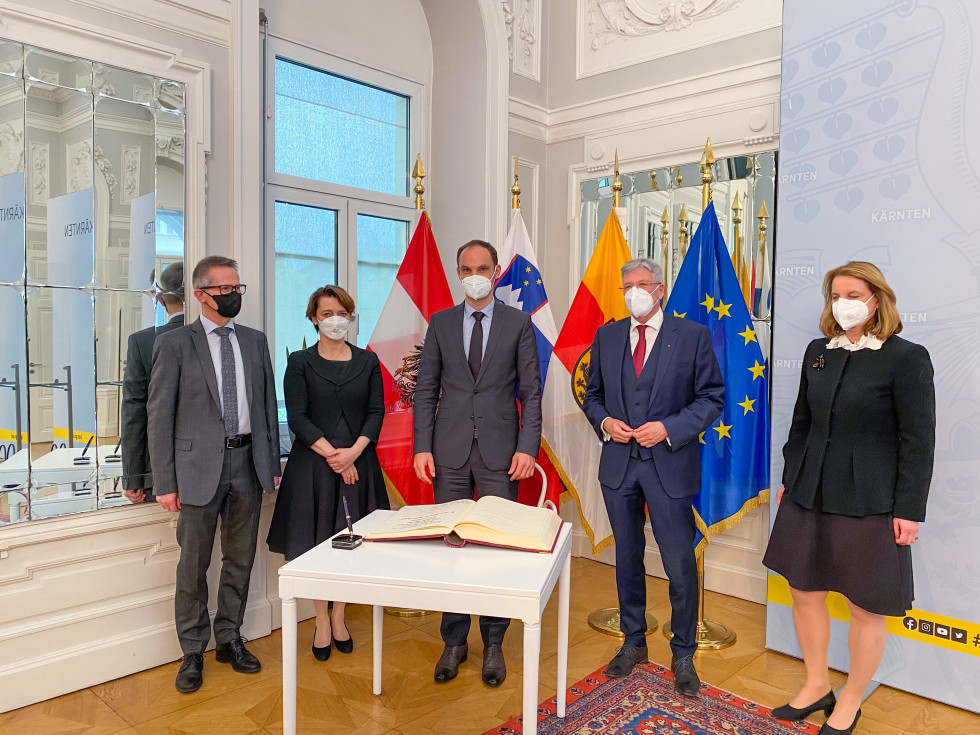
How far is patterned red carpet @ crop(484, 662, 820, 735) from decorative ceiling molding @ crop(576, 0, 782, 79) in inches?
123

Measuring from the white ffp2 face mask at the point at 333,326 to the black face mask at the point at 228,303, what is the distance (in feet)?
1.09

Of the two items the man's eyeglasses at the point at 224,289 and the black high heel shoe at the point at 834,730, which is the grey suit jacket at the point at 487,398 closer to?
the man's eyeglasses at the point at 224,289

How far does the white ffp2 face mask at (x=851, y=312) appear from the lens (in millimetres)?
2342

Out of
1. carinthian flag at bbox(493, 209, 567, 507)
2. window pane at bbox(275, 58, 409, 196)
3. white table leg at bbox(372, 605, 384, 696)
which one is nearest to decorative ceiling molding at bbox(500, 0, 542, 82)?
window pane at bbox(275, 58, 409, 196)

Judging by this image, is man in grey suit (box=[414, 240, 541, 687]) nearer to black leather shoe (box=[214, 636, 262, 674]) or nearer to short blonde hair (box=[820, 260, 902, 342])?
black leather shoe (box=[214, 636, 262, 674])

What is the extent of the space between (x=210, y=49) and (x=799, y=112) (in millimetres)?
2493

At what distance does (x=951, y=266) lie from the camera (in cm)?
267

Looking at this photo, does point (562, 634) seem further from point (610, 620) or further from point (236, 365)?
point (236, 365)

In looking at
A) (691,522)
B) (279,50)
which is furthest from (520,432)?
(279,50)

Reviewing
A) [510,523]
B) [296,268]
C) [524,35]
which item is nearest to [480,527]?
[510,523]

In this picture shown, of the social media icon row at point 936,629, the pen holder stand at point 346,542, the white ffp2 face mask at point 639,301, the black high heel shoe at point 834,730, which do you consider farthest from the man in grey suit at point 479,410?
the social media icon row at point 936,629

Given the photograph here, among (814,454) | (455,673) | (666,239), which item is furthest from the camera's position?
(666,239)

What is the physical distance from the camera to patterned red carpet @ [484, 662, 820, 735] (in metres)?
2.48

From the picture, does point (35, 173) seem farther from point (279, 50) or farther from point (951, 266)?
point (951, 266)
